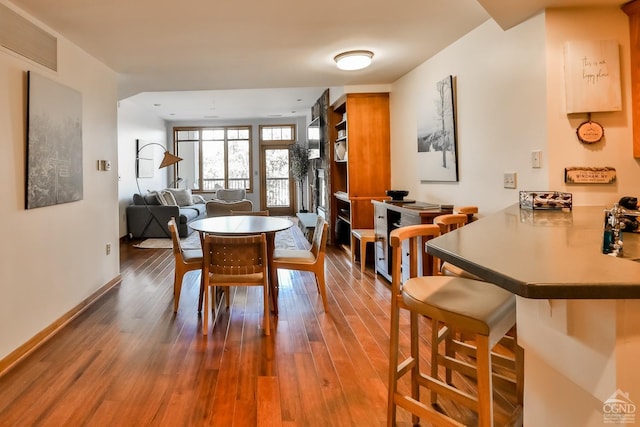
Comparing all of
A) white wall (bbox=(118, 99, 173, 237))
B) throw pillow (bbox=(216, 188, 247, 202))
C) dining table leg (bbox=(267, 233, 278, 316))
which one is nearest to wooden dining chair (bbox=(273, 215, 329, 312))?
dining table leg (bbox=(267, 233, 278, 316))

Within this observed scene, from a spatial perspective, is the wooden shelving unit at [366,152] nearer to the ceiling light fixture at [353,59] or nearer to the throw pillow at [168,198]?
the ceiling light fixture at [353,59]

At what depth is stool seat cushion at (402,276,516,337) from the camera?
125 centimetres

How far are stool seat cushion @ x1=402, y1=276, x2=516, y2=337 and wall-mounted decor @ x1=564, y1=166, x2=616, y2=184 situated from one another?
1335 millimetres

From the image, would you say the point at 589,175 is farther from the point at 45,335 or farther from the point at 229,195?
the point at 229,195

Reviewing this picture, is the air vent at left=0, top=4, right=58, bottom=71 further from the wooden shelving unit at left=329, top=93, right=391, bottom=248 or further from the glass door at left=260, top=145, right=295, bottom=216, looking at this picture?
the glass door at left=260, top=145, right=295, bottom=216

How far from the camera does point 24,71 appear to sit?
2520 mm

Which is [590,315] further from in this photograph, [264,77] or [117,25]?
[264,77]

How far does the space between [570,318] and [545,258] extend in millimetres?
162

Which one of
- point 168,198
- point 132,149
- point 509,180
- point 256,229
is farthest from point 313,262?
point 132,149

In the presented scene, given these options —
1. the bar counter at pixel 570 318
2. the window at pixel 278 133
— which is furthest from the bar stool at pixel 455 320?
the window at pixel 278 133

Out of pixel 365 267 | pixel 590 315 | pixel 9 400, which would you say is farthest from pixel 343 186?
pixel 590 315

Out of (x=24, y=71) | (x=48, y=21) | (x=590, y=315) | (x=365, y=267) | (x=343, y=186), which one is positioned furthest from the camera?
(x=343, y=186)

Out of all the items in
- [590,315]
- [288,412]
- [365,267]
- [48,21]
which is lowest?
[288,412]

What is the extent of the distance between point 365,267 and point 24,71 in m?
3.78
